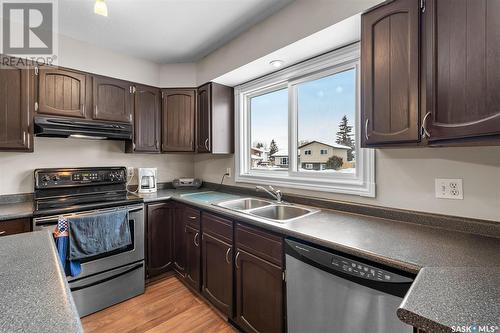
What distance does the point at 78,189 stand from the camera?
235 cm

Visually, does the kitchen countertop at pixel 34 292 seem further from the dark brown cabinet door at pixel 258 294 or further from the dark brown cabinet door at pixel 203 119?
the dark brown cabinet door at pixel 203 119

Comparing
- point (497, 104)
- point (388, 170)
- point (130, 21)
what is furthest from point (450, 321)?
point (130, 21)

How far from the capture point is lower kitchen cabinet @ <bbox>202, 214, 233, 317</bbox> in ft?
5.78

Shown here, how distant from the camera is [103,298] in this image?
1.98 metres

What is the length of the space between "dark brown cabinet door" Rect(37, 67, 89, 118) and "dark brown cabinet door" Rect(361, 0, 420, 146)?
7.89 feet

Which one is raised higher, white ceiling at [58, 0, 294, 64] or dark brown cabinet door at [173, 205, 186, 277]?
white ceiling at [58, 0, 294, 64]

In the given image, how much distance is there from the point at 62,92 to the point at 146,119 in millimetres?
746

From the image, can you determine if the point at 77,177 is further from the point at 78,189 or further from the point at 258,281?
the point at 258,281

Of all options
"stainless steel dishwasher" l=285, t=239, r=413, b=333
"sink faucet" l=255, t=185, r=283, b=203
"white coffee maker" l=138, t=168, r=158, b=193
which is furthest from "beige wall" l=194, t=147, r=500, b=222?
"white coffee maker" l=138, t=168, r=158, b=193

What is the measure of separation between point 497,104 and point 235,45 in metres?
1.90
